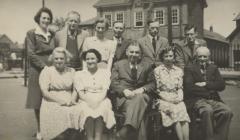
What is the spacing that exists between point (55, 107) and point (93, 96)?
36 cm

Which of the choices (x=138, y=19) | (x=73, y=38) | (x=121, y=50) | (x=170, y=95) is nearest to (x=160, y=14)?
(x=138, y=19)

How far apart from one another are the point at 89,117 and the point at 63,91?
1.26 ft

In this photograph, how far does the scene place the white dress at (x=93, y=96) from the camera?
3.28 metres

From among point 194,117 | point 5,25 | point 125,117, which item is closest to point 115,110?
point 125,117

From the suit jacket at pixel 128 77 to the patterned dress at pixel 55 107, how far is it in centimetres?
44

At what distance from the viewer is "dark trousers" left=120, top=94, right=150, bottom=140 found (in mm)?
3330

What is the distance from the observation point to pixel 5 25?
435cm

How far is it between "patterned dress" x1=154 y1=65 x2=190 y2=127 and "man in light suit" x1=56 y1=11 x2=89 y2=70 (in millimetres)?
903

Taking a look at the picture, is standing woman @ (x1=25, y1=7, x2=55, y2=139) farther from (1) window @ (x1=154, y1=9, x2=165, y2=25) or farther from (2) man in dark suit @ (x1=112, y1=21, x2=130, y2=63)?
(1) window @ (x1=154, y1=9, x2=165, y2=25)

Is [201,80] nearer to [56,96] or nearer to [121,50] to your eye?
[121,50]

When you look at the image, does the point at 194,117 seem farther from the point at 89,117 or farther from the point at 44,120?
the point at 44,120

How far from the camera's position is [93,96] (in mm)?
3387

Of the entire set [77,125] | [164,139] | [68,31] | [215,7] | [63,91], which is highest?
[215,7]

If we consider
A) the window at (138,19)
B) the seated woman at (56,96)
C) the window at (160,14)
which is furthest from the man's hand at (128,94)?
the window at (138,19)
